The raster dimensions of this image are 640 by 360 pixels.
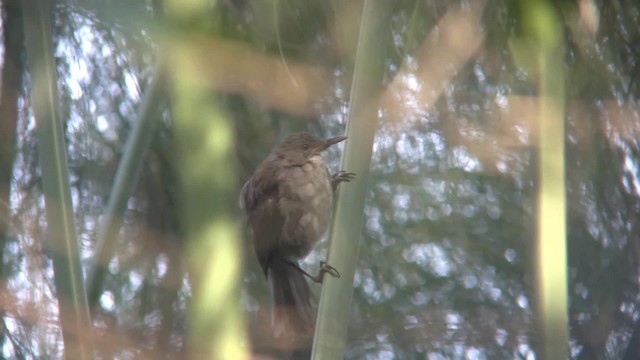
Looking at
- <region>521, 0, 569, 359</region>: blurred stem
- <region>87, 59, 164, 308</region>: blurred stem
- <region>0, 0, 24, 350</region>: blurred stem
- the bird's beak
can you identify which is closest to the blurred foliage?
<region>0, 0, 24, 350</region>: blurred stem

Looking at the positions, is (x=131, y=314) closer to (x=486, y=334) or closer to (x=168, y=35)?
(x=486, y=334)

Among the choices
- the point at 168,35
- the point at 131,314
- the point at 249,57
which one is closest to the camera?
the point at 168,35

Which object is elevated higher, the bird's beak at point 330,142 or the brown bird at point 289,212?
the bird's beak at point 330,142

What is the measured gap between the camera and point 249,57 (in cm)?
195

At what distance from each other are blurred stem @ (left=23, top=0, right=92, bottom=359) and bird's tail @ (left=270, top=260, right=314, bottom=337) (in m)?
0.82

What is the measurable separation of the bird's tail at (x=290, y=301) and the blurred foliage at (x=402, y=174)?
2.8 inches

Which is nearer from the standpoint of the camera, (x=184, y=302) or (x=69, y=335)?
(x=69, y=335)

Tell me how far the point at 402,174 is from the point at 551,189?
119 cm

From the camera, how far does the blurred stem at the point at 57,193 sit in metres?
1.20

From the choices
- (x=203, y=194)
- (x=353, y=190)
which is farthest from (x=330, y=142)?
(x=203, y=194)

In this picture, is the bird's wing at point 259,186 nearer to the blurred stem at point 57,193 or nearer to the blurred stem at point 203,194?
the blurred stem at point 57,193

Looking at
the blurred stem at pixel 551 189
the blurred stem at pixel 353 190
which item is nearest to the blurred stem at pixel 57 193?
the blurred stem at pixel 353 190

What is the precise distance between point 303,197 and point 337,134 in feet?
0.88

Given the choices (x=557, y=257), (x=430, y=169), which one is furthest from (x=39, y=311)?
(x=557, y=257)
